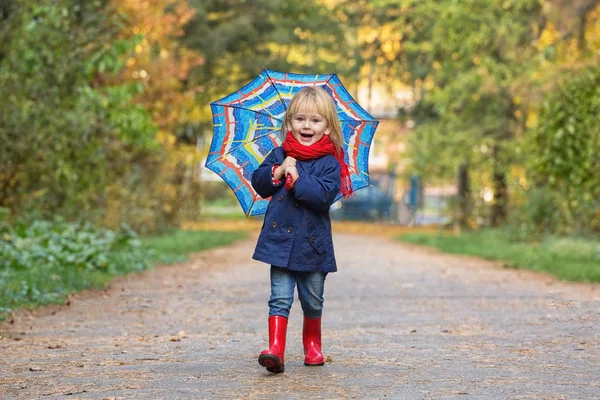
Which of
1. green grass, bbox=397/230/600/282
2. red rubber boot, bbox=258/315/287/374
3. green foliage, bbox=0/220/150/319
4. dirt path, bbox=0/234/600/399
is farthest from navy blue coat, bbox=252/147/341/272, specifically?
green grass, bbox=397/230/600/282

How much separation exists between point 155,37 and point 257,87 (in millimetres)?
12617

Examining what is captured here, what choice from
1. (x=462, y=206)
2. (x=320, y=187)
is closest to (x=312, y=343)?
(x=320, y=187)

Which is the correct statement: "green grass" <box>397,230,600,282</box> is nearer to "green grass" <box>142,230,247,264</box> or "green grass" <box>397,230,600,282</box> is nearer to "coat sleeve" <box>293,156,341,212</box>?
"green grass" <box>142,230,247,264</box>

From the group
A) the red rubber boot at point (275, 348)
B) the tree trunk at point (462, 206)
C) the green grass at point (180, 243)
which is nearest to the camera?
the red rubber boot at point (275, 348)

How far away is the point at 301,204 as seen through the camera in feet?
20.5

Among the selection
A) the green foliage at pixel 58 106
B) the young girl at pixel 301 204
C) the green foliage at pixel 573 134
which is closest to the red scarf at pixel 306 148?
the young girl at pixel 301 204

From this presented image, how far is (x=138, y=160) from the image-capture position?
2102 cm

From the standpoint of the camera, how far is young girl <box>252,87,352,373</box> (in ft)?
20.1

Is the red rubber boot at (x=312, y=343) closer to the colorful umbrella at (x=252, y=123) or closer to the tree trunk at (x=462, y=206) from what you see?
the colorful umbrella at (x=252, y=123)

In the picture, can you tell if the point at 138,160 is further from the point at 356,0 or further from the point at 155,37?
the point at 356,0

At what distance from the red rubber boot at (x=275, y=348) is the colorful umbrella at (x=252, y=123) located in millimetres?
897

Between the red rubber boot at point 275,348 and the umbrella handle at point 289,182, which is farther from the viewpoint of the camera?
the umbrella handle at point 289,182

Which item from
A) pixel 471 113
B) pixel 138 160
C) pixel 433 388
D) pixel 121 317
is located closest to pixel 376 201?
pixel 471 113

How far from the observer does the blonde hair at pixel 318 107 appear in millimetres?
6246
